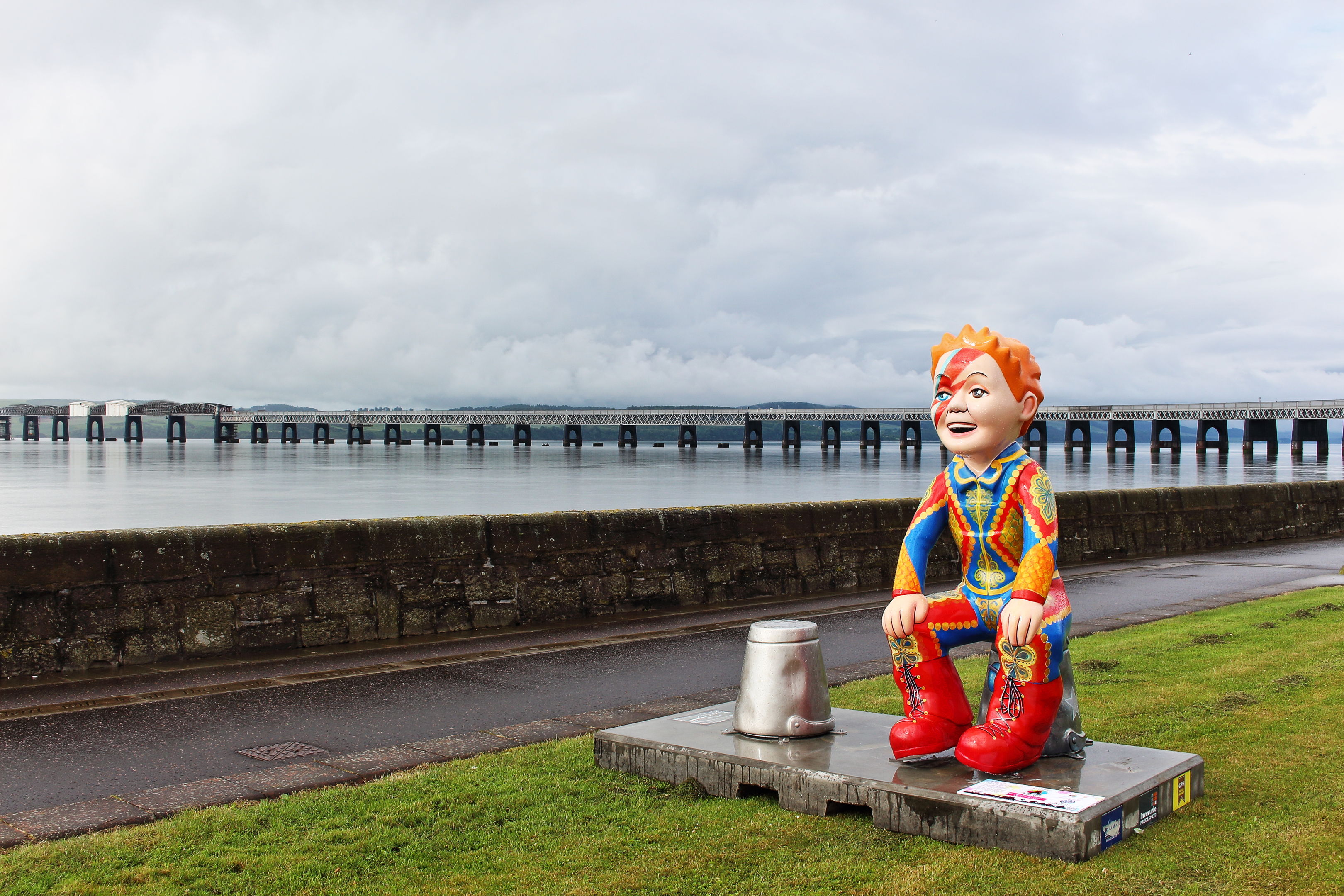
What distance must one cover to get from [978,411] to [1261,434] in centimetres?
15804

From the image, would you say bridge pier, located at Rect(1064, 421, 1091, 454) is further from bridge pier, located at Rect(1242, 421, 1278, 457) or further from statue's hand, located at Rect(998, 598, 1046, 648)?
statue's hand, located at Rect(998, 598, 1046, 648)

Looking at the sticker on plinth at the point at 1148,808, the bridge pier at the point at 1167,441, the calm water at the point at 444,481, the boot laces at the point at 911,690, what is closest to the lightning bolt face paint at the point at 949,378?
the boot laces at the point at 911,690

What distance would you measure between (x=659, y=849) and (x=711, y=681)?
3598 mm

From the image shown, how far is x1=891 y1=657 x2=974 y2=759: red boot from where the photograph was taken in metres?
5.00

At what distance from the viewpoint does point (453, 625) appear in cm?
981

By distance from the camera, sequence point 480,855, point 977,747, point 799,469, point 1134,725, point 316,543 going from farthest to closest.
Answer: point 799,469 → point 316,543 → point 1134,725 → point 977,747 → point 480,855

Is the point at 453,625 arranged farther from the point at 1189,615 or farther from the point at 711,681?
the point at 1189,615

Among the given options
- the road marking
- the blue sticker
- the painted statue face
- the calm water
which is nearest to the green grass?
the blue sticker

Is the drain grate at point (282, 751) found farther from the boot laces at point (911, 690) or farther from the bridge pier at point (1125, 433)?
the bridge pier at point (1125, 433)

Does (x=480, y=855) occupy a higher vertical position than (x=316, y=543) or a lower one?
lower

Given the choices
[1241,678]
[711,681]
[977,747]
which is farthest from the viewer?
[711,681]

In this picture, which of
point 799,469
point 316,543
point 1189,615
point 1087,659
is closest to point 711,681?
point 1087,659

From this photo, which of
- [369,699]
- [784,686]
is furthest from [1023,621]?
[369,699]

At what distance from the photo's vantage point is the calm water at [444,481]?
45.8 meters
